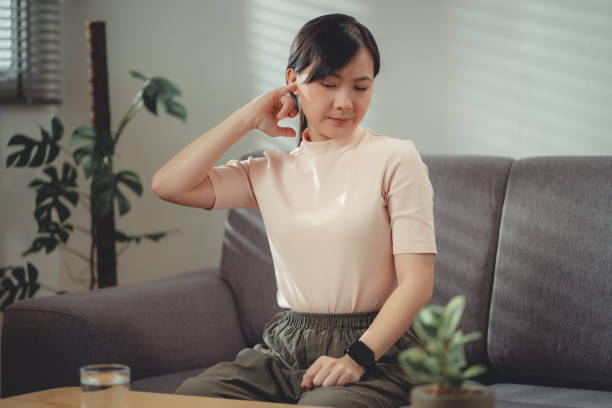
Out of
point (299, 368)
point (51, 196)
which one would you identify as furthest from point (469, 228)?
point (51, 196)

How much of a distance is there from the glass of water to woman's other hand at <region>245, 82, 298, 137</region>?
722 millimetres

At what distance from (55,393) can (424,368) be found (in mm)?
→ 696

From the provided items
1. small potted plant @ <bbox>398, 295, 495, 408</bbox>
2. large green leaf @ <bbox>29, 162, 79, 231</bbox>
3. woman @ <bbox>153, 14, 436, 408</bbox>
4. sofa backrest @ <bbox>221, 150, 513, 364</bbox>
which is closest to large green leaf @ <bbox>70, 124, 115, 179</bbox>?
large green leaf @ <bbox>29, 162, 79, 231</bbox>

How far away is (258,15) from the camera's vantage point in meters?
2.51

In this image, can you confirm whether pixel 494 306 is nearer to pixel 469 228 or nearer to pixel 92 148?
pixel 469 228

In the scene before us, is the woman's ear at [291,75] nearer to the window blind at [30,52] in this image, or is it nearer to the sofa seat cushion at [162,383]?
the sofa seat cushion at [162,383]

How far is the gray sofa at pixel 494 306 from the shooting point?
5.30ft

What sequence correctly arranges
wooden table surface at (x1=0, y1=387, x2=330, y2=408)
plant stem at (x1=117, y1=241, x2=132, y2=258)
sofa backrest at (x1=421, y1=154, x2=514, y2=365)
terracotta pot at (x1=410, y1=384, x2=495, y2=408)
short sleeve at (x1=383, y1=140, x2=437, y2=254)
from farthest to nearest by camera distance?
plant stem at (x1=117, y1=241, x2=132, y2=258), sofa backrest at (x1=421, y1=154, x2=514, y2=365), short sleeve at (x1=383, y1=140, x2=437, y2=254), wooden table surface at (x1=0, y1=387, x2=330, y2=408), terracotta pot at (x1=410, y1=384, x2=495, y2=408)

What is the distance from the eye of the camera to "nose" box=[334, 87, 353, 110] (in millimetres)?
1341

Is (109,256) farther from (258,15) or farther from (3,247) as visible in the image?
(258,15)

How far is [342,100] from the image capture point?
1.34 m

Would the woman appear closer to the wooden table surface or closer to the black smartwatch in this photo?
the black smartwatch

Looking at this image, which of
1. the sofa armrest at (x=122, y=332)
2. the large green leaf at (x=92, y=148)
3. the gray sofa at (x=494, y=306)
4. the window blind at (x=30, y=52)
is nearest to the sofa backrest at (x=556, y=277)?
the gray sofa at (x=494, y=306)

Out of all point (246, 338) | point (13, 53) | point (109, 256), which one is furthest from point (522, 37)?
point (13, 53)
